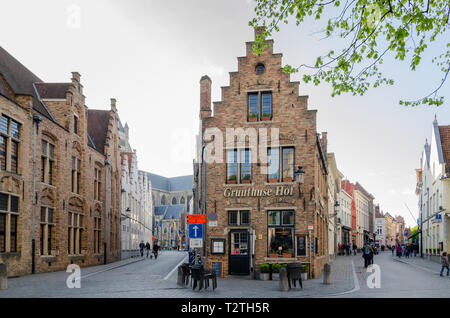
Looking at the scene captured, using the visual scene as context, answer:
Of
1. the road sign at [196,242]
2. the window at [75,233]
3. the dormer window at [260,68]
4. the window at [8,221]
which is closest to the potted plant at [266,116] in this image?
the dormer window at [260,68]

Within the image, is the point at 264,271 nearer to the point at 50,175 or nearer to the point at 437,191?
the point at 50,175

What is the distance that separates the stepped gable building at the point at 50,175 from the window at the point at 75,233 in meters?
0.06

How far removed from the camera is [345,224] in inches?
2581

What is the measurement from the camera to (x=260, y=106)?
2425 centimetres

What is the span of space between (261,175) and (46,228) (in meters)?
12.1

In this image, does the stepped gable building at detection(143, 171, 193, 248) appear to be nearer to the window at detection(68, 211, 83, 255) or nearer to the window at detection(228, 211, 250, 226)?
the window at detection(68, 211, 83, 255)

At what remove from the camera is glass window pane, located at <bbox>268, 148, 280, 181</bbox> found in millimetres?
23812

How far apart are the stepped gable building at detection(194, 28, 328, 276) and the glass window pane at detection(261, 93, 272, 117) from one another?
0.05 metres

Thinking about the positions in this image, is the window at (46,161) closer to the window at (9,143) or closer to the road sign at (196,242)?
the window at (9,143)

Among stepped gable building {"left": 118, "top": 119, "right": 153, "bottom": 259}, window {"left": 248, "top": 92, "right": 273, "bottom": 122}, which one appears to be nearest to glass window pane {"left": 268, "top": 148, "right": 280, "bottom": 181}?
window {"left": 248, "top": 92, "right": 273, "bottom": 122}

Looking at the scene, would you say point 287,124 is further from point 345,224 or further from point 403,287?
point 345,224
